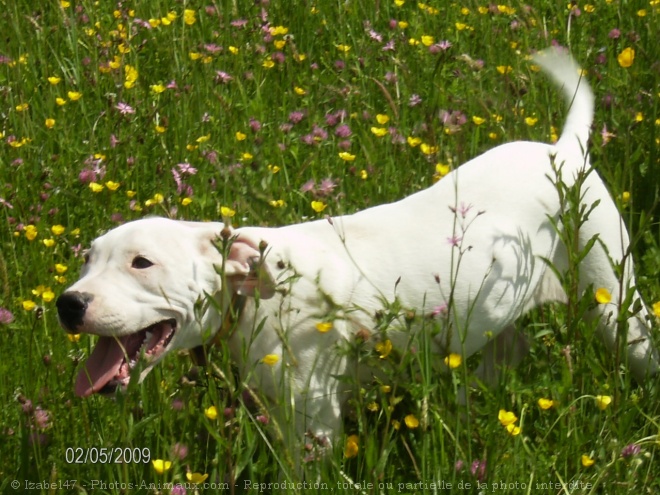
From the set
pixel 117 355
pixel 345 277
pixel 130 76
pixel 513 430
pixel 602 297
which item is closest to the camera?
pixel 513 430

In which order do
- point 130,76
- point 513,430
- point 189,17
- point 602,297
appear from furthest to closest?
point 189,17, point 130,76, point 602,297, point 513,430

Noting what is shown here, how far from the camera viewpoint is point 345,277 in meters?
3.23

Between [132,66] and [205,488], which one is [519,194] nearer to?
[205,488]

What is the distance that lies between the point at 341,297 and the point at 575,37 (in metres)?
3.13

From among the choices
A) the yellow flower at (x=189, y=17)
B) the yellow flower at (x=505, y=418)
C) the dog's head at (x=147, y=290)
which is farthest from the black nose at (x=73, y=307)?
the yellow flower at (x=189, y=17)

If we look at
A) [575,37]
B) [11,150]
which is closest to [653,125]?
[575,37]

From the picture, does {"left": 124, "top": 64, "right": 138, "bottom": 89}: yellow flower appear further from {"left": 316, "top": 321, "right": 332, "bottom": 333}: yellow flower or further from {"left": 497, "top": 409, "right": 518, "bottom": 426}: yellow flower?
{"left": 497, "top": 409, "right": 518, "bottom": 426}: yellow flower

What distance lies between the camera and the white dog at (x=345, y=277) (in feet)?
9.41

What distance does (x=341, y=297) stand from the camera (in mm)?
3184

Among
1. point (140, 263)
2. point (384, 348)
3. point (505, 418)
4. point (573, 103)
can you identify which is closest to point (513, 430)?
point (505, 418)

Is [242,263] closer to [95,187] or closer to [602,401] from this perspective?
[602,401]

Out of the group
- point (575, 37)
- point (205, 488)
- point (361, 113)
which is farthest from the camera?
point (575, 37)

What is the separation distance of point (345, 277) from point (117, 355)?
69cm

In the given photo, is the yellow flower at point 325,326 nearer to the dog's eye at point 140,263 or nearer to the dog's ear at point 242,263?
the dog's ear at point 242,263
